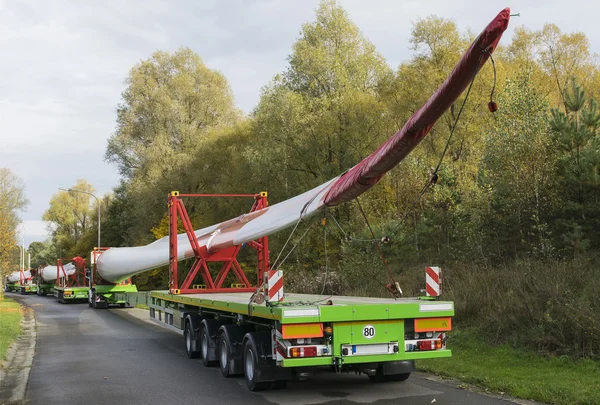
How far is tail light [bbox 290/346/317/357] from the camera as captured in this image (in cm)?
802

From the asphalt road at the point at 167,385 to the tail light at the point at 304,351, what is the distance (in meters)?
0.93

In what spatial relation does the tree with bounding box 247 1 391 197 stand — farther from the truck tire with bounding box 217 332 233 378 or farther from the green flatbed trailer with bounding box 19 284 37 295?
the green flatbed trailer with bounding box 19 284 37 295

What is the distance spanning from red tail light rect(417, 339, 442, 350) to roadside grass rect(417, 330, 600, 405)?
115cm

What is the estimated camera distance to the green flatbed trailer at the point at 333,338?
8070 millimetres

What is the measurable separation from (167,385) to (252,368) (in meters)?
1.76

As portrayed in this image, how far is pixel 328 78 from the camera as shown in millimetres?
33688

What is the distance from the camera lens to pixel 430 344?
881cm

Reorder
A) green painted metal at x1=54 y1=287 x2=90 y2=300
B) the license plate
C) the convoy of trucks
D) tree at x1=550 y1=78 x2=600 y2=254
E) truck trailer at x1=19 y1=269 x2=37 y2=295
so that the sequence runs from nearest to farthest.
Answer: the convoy of trucks < the license plate < tree at x1=550 y1=78 x2=600 y2=254 < green painted metal at x1=54 y1=287 x2=90 y2=300 < truck trailer at x1=19 y1=269 x2=37 y2=295

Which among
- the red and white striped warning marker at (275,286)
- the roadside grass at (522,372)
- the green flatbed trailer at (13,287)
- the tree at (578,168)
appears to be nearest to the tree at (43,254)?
the green flatbed trailer at (13,287)

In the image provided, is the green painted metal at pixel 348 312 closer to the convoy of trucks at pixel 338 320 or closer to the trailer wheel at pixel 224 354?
the convoy of trucks at pixel 338 320

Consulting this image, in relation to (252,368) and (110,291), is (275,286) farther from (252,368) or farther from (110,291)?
(110,291)

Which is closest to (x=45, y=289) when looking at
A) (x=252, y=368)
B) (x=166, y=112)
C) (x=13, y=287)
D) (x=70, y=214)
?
(x=13, y=287)

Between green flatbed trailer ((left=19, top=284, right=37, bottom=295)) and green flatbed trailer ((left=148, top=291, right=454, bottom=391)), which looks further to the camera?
green flatbed trailer ((left=19, top=284, right=37, bottom=295))

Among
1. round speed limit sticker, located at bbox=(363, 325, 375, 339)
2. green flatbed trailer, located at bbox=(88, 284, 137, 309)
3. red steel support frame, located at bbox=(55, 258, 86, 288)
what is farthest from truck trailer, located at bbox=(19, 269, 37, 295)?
round speed limit sticker, located at bbox=(363, 325, 375, 339)
